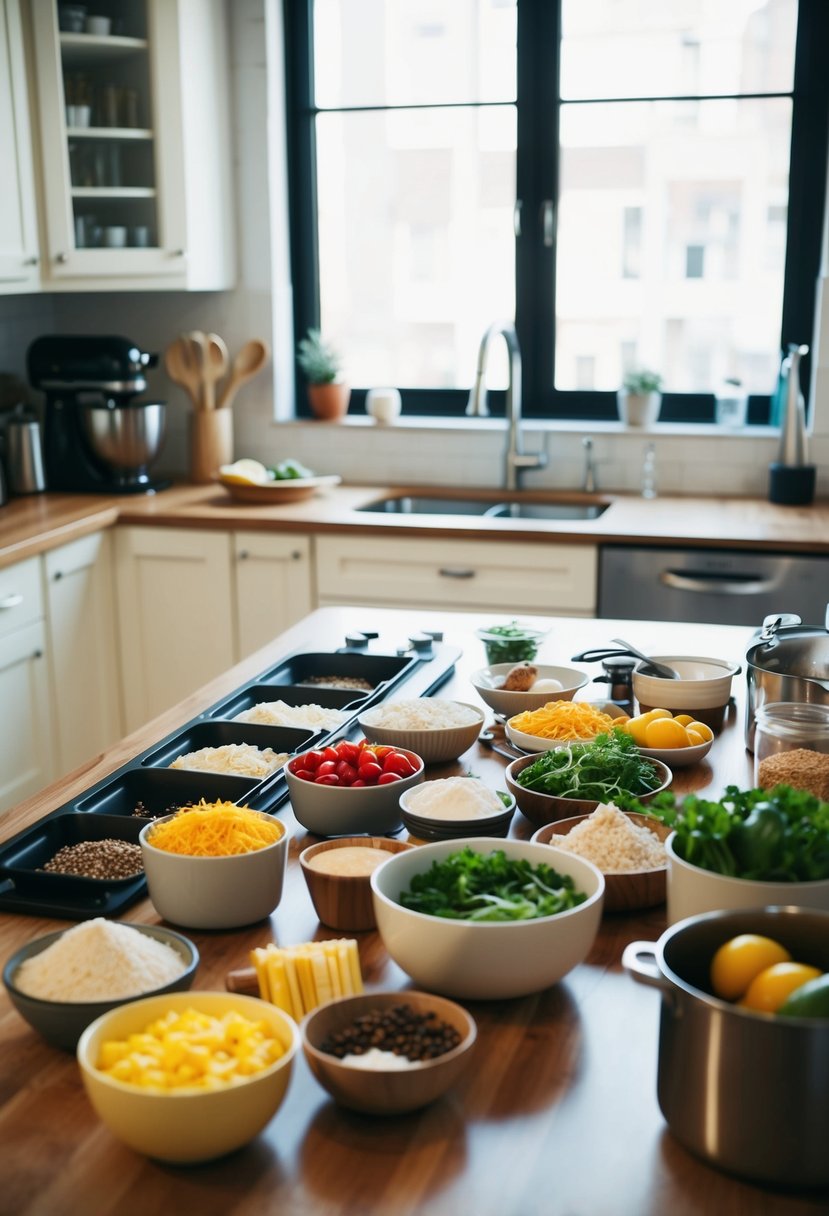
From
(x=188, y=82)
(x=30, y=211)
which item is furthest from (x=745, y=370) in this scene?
(x=30, y=211)

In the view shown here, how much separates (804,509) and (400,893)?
9.06ft

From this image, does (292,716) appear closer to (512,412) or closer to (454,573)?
(454,573)

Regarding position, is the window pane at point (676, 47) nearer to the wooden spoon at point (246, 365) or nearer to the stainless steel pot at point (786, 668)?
the wooden spoon at point (246, 365)

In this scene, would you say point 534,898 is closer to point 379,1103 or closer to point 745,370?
point 379,1103

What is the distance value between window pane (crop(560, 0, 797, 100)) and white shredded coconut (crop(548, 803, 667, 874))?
3.17 meters

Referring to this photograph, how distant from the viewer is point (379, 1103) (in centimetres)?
109

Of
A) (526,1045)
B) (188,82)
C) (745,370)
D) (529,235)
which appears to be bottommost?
(526,1045)

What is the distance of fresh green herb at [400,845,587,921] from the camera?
1281mm

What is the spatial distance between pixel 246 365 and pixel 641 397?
4.30 ft

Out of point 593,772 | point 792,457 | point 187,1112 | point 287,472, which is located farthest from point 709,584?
point 187,1112

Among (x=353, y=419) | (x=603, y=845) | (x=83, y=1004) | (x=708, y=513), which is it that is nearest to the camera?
(x=83, y=1004)

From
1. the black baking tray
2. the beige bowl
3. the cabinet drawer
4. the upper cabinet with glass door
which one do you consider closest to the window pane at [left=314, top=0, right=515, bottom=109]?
the upper cabinet with glass door

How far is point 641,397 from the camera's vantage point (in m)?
4.09

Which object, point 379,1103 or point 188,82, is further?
point 188,82
